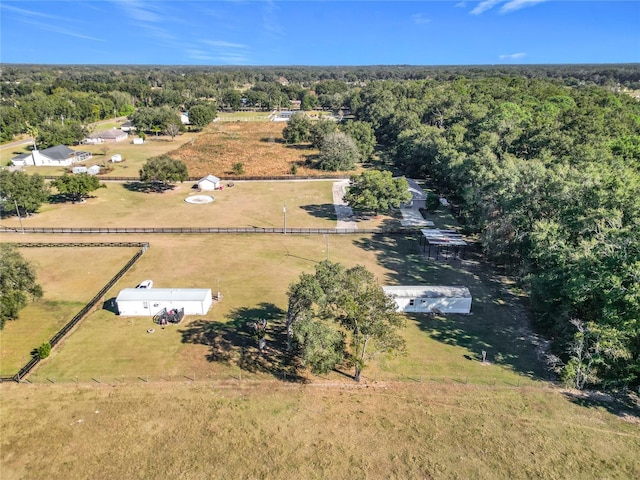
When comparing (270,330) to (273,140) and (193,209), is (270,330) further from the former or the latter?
(273,140)

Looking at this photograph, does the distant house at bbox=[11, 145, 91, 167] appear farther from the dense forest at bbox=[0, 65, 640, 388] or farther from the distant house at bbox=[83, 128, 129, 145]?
the distant house at bbox=[83, 128, 129, 145]

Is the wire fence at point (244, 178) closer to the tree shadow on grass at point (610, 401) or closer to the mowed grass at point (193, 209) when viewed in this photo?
the mowed grass at point (193, 209)

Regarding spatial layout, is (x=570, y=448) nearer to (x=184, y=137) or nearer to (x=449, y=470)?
(x=449, y=470)

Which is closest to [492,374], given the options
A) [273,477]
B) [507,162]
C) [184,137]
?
[273,477]

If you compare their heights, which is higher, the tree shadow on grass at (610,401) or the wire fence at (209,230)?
the wire fence at (209,230)

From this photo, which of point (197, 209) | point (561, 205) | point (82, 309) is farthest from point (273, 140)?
point (561, 205)

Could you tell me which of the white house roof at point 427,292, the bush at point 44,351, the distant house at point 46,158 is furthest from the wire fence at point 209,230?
the distant house at point 46,158
